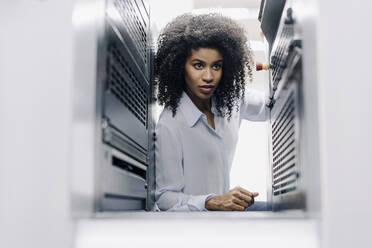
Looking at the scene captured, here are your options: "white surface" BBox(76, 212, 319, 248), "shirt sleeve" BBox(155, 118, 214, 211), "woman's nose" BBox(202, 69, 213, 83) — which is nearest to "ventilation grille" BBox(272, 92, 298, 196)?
"white surface" BBox(76, 212, 319, 248)

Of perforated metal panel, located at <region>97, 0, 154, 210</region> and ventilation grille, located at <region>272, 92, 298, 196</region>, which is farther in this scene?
ventilation grille, located at <region>272, 92, 298, 196</region>

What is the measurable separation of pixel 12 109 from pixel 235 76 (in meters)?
1.63

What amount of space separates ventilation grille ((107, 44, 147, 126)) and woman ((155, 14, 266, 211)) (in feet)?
1.19

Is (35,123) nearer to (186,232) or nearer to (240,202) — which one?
(186,232)

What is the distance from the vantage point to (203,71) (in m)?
2.01

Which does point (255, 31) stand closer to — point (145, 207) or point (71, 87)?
point (145, 207)

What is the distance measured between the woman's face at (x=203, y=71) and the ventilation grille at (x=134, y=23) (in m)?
0.42

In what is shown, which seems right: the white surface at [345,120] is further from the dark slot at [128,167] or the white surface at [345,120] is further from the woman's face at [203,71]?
the woman's face at [203,71]

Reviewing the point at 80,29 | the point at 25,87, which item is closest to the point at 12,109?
the point at 25,87

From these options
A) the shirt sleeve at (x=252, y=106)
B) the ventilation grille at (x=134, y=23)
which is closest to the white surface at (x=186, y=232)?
A: the ventilation grille at (x=134, y=23)

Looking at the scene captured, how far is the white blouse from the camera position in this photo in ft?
5.75

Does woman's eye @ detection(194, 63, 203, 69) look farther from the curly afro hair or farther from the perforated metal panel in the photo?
the perforated metal panel

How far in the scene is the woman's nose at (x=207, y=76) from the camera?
6.49ft

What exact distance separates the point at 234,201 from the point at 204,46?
0.78 metres
